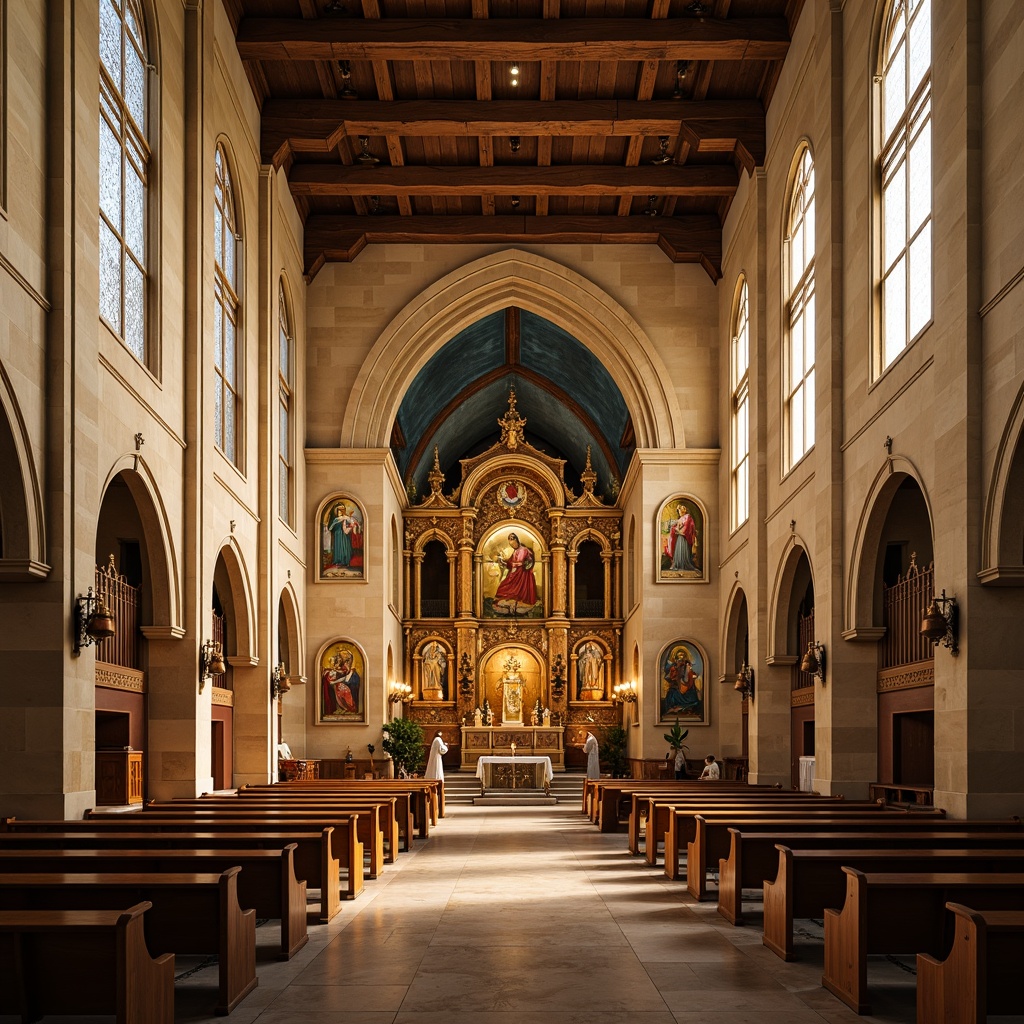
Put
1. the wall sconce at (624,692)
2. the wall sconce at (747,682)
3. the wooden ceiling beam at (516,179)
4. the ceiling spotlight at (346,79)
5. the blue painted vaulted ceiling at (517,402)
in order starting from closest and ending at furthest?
the ceiling spotlight at (346,79), the wall sconce at (747,682), the wooden ceiling beam at (516,179), the wall sconce at (624,692), the blue painted vaulted ceiling at (517,402)

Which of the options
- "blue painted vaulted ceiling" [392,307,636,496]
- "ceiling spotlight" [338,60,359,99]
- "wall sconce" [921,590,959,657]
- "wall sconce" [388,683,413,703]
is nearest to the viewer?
"wall sconce" [921,590,959,657]

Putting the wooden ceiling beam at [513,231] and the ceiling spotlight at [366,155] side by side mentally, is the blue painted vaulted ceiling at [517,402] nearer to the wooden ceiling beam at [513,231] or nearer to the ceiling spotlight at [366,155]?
the wooden ceiling beam at [513,231]

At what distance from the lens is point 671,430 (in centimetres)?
2922

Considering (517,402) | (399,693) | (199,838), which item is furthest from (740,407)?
(199,838)

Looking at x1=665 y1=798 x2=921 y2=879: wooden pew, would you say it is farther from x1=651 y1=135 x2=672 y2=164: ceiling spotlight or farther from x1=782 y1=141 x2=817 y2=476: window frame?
x1=651 y1=135 x2=672 y2=164: ceiling spotlight

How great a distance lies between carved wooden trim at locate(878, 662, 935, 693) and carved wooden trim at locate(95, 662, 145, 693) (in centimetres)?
958

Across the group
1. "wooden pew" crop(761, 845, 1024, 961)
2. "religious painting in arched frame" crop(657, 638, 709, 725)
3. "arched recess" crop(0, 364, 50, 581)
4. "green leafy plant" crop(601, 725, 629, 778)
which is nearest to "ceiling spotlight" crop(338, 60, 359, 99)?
"arched recess" crop(0, 364, 50, 581)

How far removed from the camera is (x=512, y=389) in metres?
39.2

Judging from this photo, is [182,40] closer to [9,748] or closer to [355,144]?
[355,144]

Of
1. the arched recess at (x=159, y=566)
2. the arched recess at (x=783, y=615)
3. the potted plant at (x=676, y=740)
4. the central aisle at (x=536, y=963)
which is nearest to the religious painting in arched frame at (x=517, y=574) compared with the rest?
the potted plant at (x=676, y=740)

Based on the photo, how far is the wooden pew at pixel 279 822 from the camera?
11.4m

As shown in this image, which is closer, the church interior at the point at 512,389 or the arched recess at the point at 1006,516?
the arched recess at the point at 1006,516

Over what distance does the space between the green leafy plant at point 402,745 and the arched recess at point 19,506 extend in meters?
17.5

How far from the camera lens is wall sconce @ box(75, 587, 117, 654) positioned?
11984 millimetres
